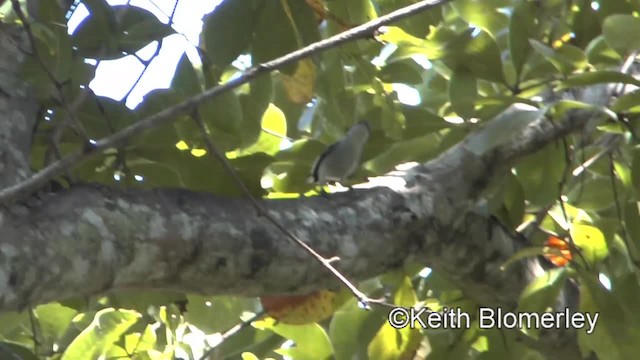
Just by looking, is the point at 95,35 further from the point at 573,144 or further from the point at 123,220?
the point at 573,144

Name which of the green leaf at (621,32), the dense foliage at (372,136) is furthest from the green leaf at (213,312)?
the green leaf at (621,32)

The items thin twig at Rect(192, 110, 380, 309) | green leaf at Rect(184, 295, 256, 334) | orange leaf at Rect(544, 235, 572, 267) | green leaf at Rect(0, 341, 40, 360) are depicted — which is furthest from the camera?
green leaf at Rect(184, 295, 256, 334)

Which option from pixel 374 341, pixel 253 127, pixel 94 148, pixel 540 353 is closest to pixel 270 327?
pixel 374 341

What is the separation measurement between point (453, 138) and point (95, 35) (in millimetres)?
552

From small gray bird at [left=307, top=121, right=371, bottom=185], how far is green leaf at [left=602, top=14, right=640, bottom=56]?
38cm

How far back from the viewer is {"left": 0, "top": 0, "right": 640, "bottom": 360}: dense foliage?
3.72 feet

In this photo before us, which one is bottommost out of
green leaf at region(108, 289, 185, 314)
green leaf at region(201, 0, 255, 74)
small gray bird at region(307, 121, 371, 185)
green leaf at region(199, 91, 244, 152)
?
green leaf at region(108, 289, 185, 314)

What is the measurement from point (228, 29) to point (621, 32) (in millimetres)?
534

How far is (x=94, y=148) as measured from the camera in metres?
0.81

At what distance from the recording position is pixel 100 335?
4.50 ft

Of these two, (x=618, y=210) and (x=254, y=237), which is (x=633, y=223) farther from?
(x=254, y=237)

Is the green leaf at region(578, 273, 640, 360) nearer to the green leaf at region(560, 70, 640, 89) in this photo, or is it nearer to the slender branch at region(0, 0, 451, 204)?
the green leaf at region(560, 70, 640, 89)

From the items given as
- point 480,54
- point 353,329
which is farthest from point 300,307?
point 480,54

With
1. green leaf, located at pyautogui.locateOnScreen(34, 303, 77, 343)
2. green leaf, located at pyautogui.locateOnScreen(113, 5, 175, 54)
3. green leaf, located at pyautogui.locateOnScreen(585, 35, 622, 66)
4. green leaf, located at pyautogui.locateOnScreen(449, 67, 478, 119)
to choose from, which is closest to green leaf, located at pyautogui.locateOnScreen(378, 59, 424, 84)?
green leaf, located at pyautogui.locateOnScreen(449, 67, 478, 119)
